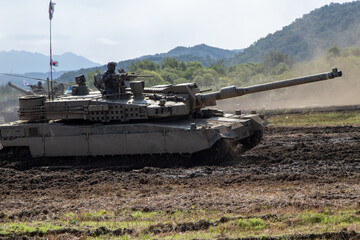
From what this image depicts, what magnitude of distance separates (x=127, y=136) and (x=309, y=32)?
137m

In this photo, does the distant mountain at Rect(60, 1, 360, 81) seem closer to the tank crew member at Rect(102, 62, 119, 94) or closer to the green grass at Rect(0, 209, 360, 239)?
the tank crew member at Rect(102, 62, 119, 94)

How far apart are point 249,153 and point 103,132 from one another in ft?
16.0

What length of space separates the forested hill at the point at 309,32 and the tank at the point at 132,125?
321 ft

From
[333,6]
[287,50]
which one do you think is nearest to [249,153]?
[287,50]

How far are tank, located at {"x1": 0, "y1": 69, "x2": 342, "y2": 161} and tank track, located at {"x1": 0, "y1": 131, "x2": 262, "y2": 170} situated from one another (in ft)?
0.13

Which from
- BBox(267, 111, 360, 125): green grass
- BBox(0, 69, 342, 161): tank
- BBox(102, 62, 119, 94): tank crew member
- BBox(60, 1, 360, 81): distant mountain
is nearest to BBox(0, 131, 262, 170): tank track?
BBox(0, 69, 342, 161): tank

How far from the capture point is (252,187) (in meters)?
13.2

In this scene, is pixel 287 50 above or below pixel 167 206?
above

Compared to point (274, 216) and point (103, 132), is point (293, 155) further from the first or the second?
point (274, 216)

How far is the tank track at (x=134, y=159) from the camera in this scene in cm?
1681

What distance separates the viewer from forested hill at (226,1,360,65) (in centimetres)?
A: 12550

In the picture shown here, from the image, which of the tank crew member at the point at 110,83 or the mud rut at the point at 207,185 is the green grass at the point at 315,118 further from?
the tank crew member at the point at 110,83

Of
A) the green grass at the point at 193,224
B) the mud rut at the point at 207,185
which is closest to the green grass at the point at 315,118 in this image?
the mud rut at the point at 207,185

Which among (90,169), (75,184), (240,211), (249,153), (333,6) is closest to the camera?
(240,211)
